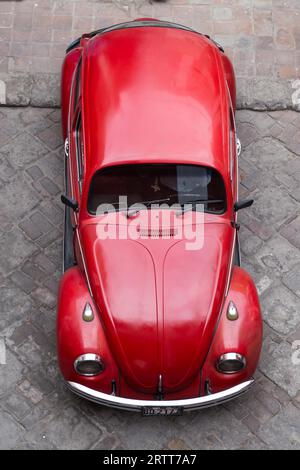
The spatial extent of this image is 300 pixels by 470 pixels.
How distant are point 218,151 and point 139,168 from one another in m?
0.78

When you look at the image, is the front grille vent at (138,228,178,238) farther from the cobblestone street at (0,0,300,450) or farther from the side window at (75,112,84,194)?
the cobblestone street at (0,0,300,450)

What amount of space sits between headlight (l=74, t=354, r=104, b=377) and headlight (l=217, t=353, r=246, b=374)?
102 centimetres

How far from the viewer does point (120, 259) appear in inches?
211

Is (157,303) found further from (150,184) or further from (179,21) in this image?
(179,21)

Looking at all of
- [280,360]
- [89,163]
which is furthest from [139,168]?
[280,360]

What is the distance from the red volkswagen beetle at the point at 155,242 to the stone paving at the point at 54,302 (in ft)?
1.81

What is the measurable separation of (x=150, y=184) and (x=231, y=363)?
1.73m

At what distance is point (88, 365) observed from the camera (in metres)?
5.12

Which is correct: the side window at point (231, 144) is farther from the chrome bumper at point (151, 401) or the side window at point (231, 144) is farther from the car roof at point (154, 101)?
the chrome bumper at point (151, 401)

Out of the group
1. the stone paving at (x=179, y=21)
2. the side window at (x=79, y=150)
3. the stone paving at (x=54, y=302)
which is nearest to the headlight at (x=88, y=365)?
the stone paving at (x=54, y=302)

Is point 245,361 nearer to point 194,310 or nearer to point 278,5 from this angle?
point 194,310

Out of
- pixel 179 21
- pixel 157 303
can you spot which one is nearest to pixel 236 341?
pixel 157 303

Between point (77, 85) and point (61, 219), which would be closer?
point (77, 85)

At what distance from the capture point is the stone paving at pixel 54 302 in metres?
5.60
